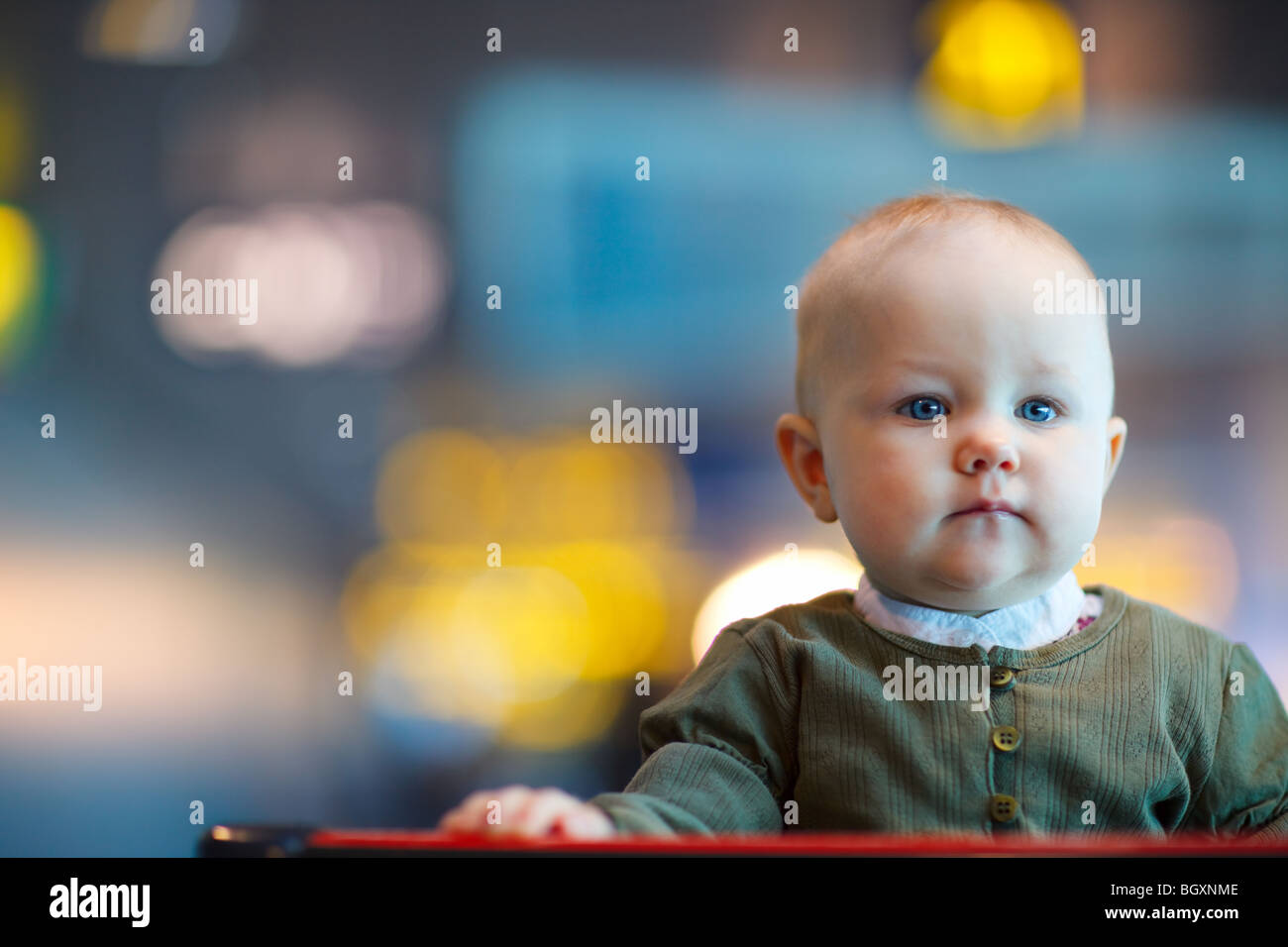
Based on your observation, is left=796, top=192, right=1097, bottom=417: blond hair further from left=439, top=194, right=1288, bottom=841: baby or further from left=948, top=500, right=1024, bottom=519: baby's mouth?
left=948, top=500, right=1024, bottom=519: baby's mouth

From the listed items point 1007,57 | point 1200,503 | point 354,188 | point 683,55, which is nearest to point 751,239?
point 683,55

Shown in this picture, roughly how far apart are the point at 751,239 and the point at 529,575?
54 cm

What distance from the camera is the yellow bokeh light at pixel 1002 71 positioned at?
146cm

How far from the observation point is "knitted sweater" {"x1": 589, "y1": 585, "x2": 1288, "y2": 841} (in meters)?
0.90

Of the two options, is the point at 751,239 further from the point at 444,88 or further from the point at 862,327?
A: the point at 862,327

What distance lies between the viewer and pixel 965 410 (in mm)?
925

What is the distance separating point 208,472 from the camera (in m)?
1.60

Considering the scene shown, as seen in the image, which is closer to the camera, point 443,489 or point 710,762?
point 710,762

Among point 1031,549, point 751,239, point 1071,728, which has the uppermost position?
point 751,239
